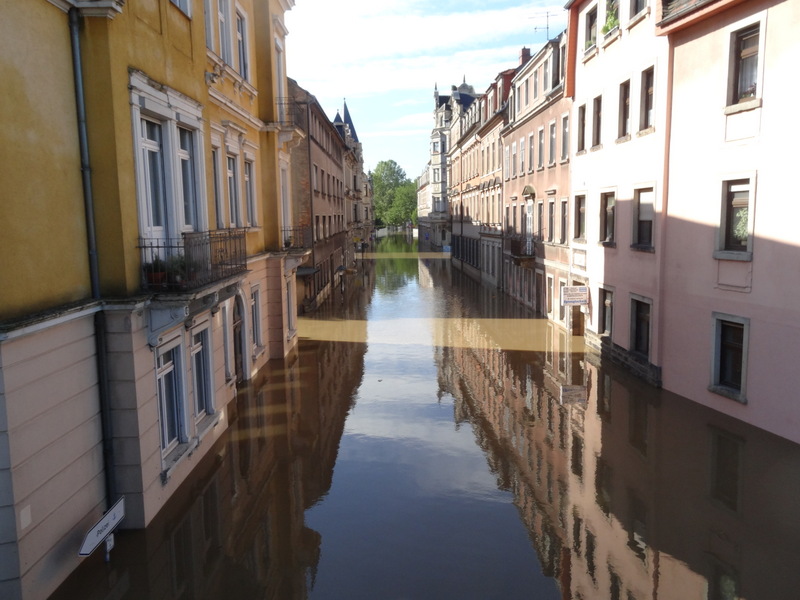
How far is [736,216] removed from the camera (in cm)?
1335

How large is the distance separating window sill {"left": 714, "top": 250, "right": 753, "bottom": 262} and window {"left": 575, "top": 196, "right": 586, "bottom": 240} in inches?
337

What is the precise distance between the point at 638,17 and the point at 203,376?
46.7 ft

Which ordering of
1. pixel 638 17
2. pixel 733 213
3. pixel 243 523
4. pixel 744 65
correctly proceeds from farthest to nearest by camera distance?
1. pixel 638 17
2. pixel 733 213
3. pixel 744 65
4. pixel 243 523

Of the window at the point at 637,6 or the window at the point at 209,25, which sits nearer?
the window at the point at 209,25

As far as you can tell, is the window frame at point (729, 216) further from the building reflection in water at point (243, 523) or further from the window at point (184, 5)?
the window at point (184, 5)

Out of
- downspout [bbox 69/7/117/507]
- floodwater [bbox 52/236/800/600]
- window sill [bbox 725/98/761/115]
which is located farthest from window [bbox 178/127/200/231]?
window sill [bbox 725/98/761/115]

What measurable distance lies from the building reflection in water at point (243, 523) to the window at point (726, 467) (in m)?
6.29

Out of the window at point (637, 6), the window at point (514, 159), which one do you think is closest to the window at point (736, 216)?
the window at point (637, 6)

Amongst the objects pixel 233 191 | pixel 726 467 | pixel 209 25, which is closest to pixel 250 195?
pixel 233 191

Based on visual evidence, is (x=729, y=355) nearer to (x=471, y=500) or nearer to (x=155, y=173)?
(x=471, y=500)

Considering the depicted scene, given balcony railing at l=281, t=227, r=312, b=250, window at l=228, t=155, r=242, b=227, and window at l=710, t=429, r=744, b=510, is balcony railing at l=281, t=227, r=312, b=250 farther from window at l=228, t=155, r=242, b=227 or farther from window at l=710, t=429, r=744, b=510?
window at l=710, t=429, r=744, b=510

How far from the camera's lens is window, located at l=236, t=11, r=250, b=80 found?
15879mm

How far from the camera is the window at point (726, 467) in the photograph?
31.8ft

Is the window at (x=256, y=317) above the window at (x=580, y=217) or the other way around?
the other way around
